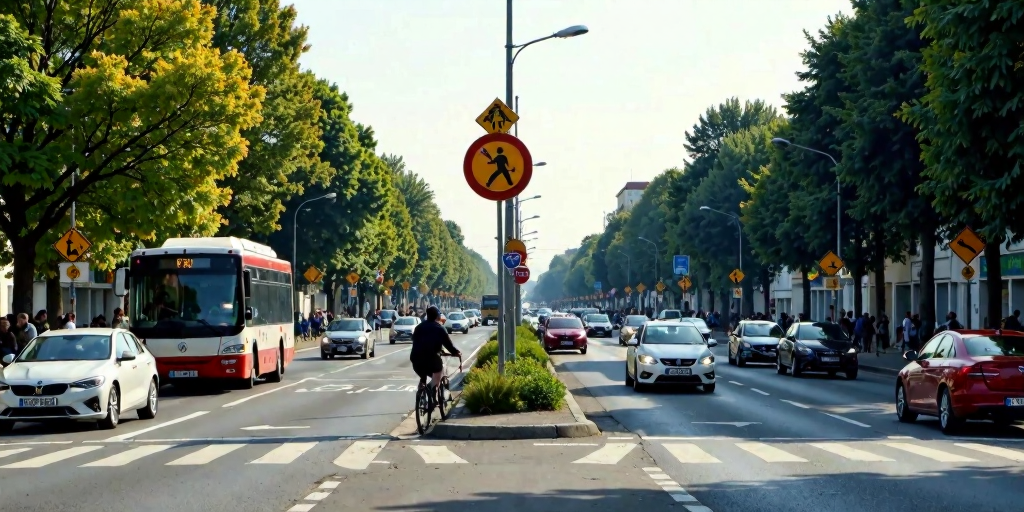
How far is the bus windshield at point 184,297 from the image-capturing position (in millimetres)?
27281

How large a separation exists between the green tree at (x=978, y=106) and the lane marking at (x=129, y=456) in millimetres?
14542

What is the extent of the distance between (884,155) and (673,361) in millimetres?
15397

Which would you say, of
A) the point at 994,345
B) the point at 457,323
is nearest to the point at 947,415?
the point at 994,345

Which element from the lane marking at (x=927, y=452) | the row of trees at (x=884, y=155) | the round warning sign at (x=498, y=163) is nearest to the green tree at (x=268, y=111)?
the row of trees at (x=884, y=155)

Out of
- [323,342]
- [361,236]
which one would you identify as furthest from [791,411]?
[361,236]

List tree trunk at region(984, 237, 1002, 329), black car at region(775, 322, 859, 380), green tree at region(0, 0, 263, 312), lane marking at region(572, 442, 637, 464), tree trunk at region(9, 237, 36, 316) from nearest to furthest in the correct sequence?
lane marking at region(572, 442, 637, 464) → green tree at region(0, 0, 263, 312) → tree trunk at region(9, 237, 36, 316) → black car at region(775, 322, 859, 380) → tree trunk at region(984, 237, 1002, 329)

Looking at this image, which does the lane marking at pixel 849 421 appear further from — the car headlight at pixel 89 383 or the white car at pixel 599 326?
the white car at pixel 599 326

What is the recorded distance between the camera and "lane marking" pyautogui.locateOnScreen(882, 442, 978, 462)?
49.0ft

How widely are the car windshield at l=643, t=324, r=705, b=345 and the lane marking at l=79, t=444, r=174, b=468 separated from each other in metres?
14.5

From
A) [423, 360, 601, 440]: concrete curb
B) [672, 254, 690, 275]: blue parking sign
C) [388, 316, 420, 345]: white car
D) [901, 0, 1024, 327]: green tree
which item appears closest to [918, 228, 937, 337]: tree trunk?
[901, 0, 1024, 327]: green tree

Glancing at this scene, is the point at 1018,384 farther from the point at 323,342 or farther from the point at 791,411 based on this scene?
the point at 323,342

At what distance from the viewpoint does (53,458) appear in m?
15.0

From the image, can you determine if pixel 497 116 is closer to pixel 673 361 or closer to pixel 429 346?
pixel 429 346

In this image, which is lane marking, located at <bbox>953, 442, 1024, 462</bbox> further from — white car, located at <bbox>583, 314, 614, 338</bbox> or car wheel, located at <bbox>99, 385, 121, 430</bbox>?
white car, located at <bbox>583, 314, 614, 338</bbox>
